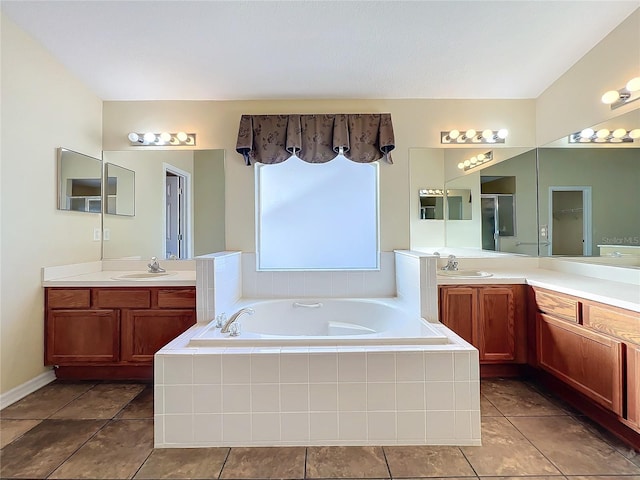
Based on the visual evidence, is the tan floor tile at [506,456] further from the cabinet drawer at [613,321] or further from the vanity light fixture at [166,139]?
the vanity light fixture at [166,139]

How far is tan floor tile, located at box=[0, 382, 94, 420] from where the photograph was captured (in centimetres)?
200

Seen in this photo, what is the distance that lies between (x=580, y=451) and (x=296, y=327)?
5.89ft

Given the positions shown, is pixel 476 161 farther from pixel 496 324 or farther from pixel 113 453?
pixel 113 453

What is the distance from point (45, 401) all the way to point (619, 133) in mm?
4139

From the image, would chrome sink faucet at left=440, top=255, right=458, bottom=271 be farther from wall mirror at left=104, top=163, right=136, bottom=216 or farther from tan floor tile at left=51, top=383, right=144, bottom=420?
wall mirror at left=104, top=163, right=136, bottom=216

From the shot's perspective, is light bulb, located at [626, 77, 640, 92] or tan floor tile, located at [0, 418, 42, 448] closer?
tan floor tile, located at [0, 418, 42, 448]

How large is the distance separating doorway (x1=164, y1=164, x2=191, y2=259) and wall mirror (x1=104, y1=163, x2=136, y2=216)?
12.5 inches

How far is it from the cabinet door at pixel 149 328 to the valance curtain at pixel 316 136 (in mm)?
A: 1360

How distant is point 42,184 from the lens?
2.36m

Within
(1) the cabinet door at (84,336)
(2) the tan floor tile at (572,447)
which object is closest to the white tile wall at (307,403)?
(2) the tan floor tile at (572,447)

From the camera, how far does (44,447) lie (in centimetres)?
170

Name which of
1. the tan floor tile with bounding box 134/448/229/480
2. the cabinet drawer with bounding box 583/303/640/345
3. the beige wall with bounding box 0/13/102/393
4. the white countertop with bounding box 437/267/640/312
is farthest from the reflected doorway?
the beige wall with bounding box 0/13/102/393

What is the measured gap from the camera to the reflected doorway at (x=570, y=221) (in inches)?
99.5

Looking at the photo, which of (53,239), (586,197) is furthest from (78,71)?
(586,197)
